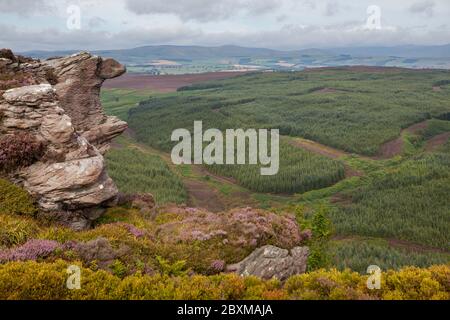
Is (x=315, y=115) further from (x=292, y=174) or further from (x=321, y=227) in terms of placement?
(x=321, y=227)

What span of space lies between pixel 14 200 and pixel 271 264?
468 inches

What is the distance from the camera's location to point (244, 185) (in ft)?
302

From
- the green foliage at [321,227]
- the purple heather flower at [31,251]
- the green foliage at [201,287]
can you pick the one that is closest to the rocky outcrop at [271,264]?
the green foliage at [321,227]

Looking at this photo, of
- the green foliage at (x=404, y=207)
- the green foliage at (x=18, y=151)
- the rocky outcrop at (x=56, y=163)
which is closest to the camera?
the rocky outcrop at (x=56, y=163)

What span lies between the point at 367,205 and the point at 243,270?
61.5 m

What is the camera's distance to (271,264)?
58.2ft

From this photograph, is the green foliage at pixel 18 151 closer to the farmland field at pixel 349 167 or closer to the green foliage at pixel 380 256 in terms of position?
the farmland field at pixel 349 167

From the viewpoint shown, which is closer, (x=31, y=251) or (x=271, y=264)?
(x=31, y=251)

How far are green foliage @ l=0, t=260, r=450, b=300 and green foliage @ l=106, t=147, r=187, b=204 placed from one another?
59226 millimetres

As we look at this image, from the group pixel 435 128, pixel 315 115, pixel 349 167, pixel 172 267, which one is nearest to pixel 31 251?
pixel 172 267

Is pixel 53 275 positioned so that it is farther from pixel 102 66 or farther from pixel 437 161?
pixel 437 161

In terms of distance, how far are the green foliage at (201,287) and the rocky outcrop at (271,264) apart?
3.84 m

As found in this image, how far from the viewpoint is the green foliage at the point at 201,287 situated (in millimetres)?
11305
